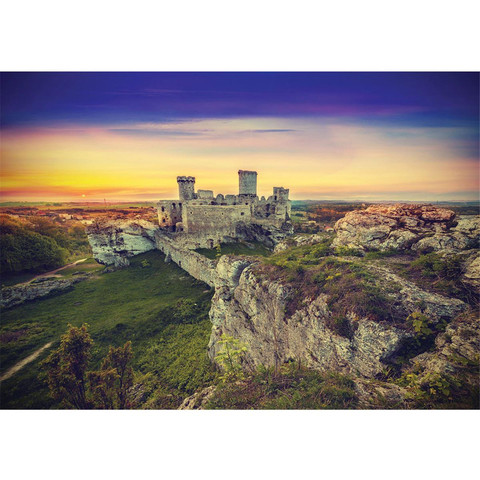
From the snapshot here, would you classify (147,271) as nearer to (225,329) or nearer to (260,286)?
(225,329)

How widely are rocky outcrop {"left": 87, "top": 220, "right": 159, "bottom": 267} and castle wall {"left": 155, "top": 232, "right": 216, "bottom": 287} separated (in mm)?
1122

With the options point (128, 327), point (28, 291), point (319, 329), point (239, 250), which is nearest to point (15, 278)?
point (28, 291)

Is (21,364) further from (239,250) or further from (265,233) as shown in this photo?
(265,233)

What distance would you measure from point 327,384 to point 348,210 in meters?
7.01

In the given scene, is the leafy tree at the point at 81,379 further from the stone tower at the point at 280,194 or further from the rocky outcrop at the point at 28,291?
the stone tower at the point at 280,194

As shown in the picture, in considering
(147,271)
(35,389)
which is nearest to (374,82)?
(35,389)

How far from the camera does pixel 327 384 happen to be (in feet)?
14.1

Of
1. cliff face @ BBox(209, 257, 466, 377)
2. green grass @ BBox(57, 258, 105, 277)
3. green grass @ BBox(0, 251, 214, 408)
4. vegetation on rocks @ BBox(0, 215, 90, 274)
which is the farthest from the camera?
green grass @ BBox(57, 258, 105, 277)

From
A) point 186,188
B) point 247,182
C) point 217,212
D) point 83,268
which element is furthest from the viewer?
point 247,182

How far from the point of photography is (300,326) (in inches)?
202

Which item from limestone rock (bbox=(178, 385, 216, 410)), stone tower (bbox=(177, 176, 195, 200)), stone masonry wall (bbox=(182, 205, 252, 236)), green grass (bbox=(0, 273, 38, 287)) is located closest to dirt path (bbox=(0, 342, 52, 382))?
limestone rock (bbox=(178, 385, 216, 410))

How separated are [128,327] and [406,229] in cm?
1124

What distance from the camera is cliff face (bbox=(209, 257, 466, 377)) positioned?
4.14m

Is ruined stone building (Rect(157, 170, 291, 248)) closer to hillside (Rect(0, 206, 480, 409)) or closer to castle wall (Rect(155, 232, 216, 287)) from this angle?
castle wall (Rect(155, 232, 216, 287))
